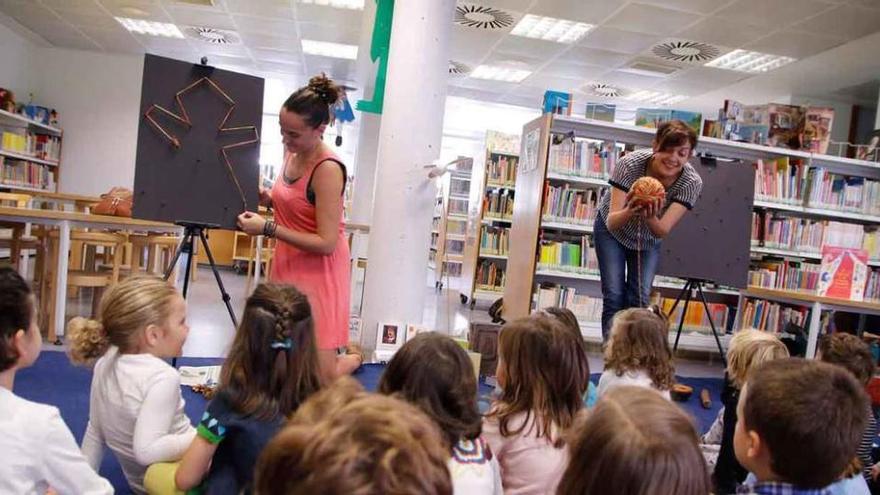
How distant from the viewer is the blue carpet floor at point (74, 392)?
208 cm

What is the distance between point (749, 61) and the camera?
679cm

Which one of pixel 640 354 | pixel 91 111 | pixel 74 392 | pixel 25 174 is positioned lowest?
pixel 74 392

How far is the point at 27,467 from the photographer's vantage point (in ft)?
3.45

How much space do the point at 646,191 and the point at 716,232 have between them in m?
1.46

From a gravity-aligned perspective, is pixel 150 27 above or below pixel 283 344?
above

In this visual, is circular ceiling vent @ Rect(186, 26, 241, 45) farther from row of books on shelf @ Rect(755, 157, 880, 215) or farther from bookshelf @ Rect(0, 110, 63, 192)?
row of books on shelf @ Rect(755, 157, 880, 215)

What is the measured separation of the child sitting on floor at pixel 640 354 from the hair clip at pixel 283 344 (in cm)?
109

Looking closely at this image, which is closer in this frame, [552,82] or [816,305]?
[816,305]

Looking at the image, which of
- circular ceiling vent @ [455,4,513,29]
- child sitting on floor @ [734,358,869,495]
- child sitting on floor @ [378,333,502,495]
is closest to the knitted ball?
child sitting on floor @ [734,358,869,495]

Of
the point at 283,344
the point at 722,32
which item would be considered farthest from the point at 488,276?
the point at 283,344

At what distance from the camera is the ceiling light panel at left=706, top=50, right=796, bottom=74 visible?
6.56 metres

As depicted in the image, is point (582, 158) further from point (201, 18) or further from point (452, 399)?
point (201, 18)

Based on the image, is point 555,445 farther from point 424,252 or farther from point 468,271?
point 468,271

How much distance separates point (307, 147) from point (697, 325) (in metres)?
4.06
